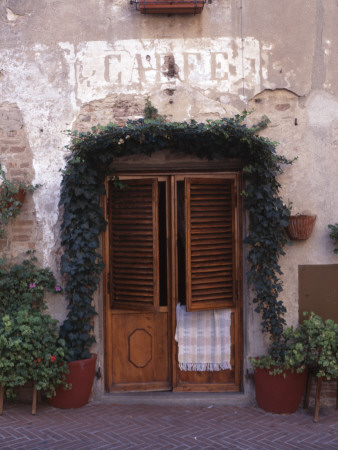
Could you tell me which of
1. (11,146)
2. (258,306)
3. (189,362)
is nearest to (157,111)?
(11,146)

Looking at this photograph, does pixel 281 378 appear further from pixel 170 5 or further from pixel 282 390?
pixel 170 5

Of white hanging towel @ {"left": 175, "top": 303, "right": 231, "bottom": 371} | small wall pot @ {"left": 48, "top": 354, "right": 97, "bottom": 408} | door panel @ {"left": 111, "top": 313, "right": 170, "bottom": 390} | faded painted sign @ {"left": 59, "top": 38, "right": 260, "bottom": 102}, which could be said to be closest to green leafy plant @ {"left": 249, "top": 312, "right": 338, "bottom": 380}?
white hanging towel @ {"left": 175, "top": 303, "right": 231, "bottom": 371}

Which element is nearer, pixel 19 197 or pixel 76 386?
pixel 76 386

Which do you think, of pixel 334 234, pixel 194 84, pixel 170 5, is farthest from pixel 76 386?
pixel 170 5

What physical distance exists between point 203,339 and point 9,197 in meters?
2.62

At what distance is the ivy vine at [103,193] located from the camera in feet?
17.1

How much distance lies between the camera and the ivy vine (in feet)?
17.1

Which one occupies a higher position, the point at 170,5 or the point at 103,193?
the point at 170,5

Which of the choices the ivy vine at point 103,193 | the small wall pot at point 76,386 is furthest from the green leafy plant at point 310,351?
the small wall pot at point 76,386

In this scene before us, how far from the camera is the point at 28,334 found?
4871 mm

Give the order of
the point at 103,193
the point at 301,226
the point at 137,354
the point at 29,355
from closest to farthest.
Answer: the point at 29,355 → the point at 301,226 → the point at 103,193 → the point at 137,354

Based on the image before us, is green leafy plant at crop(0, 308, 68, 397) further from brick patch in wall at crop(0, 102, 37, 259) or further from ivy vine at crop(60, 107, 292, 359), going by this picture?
brick patch in wall at crop(0, 102, 37, 259)

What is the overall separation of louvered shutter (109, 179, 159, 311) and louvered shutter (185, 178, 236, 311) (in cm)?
38

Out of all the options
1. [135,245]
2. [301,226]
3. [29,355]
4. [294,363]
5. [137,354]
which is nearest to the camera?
[29,355]
